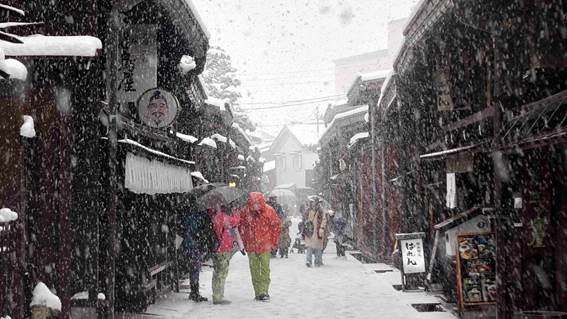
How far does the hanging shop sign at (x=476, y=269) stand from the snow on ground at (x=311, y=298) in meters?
1.00

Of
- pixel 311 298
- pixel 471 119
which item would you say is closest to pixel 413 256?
pixel 311 298

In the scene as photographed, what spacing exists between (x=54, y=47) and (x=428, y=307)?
27.4 feet

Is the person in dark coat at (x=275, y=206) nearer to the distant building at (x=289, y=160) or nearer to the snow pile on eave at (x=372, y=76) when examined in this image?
the snow pile on eave at (x=372, y=76)

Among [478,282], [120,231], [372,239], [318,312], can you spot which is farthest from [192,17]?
[372,239]

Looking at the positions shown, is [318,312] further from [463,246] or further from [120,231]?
[120,231]

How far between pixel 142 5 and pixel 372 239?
14582 mm

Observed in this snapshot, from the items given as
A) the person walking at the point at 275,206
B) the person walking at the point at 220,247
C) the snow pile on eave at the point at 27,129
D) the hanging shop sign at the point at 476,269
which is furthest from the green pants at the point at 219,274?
the person walking at the point at 275,206

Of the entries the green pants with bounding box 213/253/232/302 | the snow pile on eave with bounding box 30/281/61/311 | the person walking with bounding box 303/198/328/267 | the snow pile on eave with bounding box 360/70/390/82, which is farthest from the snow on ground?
the snow pile on eave with bounding box 360/70/390/82

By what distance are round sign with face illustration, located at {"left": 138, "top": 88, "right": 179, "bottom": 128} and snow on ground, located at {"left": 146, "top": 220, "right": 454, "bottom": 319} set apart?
11.7ft

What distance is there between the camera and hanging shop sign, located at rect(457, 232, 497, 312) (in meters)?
10.6

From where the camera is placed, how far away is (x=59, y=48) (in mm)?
7949

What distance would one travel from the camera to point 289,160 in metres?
92.2

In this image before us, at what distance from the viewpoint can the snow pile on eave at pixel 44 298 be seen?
8.39 meters

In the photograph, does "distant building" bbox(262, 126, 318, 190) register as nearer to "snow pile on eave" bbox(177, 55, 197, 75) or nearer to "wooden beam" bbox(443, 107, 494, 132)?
"snow pile on eave" bbox(177, 55, 197, 75)
